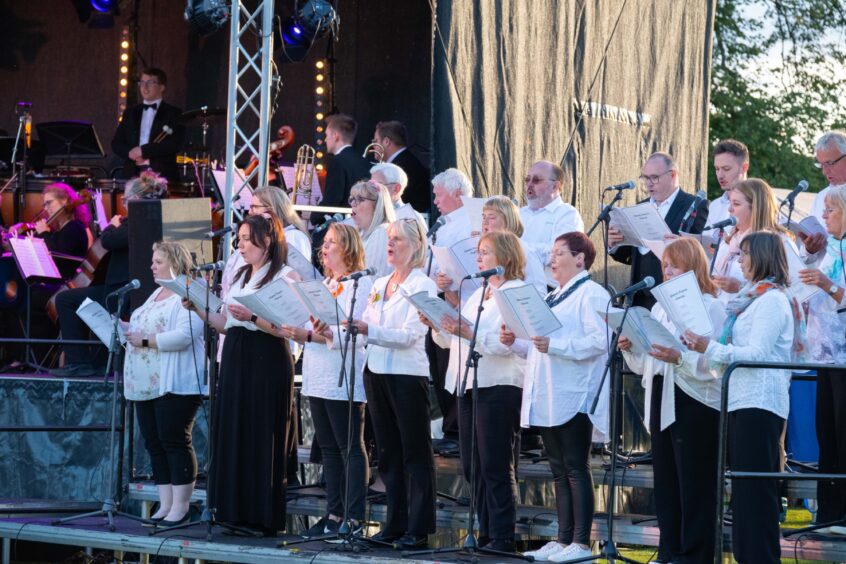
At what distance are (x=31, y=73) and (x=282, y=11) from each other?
3.63 m

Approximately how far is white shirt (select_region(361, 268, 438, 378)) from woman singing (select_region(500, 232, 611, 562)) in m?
0.57

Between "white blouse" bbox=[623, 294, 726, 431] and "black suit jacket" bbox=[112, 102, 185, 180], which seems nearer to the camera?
"white blouse" bbox=[623, 294, 726, 431]

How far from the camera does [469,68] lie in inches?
403

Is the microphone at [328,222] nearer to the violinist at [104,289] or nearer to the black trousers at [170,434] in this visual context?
the black trousers at [170,434]

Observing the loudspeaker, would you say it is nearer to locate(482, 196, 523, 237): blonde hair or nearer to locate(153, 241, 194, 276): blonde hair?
locate(153, 241, 194, 276): blonde hair

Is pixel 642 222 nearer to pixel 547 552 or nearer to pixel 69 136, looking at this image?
pixel 547 552

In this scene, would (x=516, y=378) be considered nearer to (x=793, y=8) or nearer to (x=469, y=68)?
(x=469, y=68)

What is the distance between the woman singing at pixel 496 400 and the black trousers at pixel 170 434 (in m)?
1.90

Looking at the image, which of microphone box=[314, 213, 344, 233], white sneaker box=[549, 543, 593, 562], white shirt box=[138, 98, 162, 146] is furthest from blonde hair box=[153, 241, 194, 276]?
white shirt box=[138, 98, 162, 146]

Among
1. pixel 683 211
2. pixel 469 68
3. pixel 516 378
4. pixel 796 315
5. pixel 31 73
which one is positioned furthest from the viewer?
pixel 31 73

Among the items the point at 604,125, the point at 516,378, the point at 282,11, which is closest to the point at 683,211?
the point at 516,378

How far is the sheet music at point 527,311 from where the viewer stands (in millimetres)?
6633

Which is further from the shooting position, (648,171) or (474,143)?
(474,143)

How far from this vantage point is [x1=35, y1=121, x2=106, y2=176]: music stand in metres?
13.3
